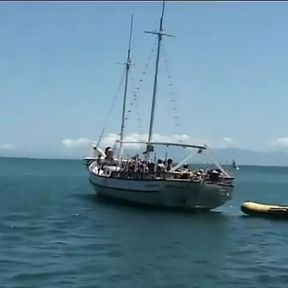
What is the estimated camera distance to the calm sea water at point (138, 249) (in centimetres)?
3209

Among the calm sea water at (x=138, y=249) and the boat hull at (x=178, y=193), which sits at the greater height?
the boat hull at (x=178, y=193)

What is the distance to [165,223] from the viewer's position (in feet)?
176

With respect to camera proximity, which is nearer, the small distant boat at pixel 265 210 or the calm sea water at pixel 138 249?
the calm sea water at pixel 138 249

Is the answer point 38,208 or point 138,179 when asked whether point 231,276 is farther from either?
point 38,208

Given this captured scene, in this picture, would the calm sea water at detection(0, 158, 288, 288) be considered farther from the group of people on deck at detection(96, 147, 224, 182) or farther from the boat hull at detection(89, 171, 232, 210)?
the group of people on deck at detection(96, 147, 224, 182)

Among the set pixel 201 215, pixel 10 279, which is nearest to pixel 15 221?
pixel 201 215

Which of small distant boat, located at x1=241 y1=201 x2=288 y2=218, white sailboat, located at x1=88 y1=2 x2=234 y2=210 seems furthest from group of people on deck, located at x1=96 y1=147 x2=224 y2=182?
small distant boat, located at x1=241 y1=201 x2=288 y2=218

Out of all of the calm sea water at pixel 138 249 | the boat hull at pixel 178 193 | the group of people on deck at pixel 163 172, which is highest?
the group of people on deck at pixel 163 172

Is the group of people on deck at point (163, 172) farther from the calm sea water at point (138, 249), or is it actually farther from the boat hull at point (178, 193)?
the calm sea water at point (138, 249)

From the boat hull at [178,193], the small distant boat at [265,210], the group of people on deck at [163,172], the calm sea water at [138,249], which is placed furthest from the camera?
the group of people on deck at [163,172]

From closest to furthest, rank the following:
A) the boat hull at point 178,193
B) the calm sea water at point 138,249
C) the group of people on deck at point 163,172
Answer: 1. the calm sea water at point 138,249
2. the boat hull at point 178,193
3. the group of people on deck at point 163,172

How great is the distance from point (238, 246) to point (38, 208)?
27911mm

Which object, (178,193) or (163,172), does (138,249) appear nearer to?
(178,193)

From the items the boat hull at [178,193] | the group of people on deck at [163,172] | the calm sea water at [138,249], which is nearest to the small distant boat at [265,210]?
the calm sea water at [138,249]
